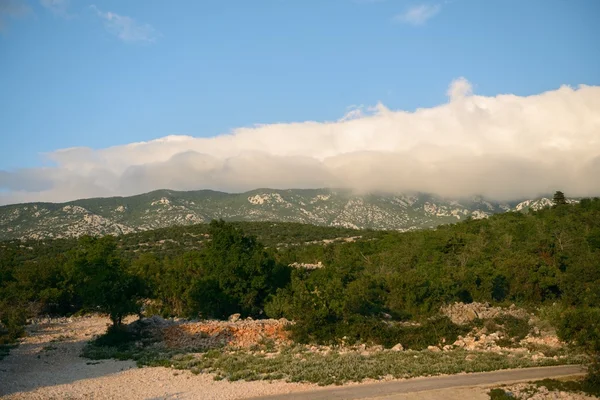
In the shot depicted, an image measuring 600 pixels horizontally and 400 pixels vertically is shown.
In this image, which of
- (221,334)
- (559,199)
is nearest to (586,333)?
(221,334)

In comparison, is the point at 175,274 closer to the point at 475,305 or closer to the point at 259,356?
the point at 259,356

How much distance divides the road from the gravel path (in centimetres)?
139

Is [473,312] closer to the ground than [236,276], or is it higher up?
closer to the ground

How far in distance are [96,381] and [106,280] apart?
10149 millimetres

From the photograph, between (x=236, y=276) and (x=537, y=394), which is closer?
(x=537, y=394)

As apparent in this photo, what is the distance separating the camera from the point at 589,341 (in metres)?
20.2

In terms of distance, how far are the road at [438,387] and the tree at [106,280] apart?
1549 cm

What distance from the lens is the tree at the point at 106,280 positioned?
2977 centimetres

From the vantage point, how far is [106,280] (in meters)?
30.2

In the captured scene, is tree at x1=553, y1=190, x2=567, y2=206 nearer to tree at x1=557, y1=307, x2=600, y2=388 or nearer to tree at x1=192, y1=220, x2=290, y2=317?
tree at x1=192, y1=220, x2=290, y2=317

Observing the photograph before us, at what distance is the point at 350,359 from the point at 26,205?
114m

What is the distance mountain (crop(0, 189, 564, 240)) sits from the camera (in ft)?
361

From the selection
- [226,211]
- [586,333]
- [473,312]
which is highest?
[226,211]

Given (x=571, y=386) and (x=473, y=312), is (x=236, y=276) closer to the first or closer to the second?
(x=473, y=312)
